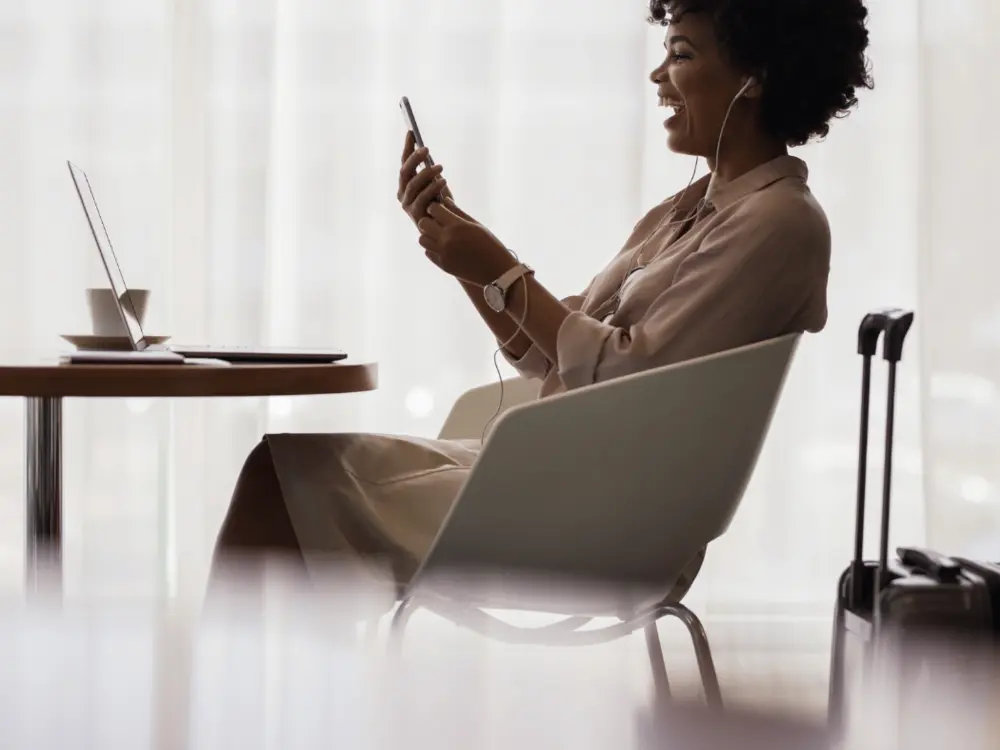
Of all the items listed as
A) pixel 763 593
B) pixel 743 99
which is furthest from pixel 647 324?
pixel 763 593

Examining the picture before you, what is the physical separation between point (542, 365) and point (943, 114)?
1406 millimetres

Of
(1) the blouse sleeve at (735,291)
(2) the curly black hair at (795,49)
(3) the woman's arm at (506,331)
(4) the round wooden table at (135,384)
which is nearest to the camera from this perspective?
(4) the round wooden table at (135,384)

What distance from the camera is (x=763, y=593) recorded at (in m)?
2.44

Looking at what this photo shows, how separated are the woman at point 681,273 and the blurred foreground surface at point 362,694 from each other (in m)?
0.09

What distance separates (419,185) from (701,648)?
61cm

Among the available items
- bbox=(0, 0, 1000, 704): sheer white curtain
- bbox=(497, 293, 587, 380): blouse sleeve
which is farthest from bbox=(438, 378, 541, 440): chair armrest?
bbox=(0, 0, 1000, 704): sheer white curtain

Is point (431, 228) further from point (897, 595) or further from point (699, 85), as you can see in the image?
point (897, 595)

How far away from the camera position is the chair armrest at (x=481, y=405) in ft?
5.46

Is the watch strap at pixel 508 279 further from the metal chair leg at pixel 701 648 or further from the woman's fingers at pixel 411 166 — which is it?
the metal chair leg at pixel 701 648

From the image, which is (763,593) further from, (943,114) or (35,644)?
(35,644)

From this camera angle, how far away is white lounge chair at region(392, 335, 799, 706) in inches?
42.9

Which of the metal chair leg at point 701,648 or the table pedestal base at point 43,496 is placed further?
the table pedestal base at point 43,496

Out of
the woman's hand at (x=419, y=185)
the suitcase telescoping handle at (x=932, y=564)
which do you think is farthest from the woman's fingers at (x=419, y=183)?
the suitcase telescoping handle at (x=932, y=564)

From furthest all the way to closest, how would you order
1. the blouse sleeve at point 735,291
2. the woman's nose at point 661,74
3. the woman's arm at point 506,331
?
the woman's arm at point 506,331, the woman's nose at point 661,74, the blouse sleeve at point 735,291
